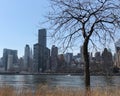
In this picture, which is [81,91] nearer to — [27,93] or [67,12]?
[27,93]

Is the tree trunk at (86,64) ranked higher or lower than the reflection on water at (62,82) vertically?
higher

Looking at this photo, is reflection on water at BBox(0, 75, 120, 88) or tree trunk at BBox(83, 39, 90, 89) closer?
tree trunk at BBox(83, 39, 90, 89)

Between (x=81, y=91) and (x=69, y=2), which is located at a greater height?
(x=69, y=2)

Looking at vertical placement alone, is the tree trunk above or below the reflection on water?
above

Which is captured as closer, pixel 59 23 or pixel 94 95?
pixel 94 95

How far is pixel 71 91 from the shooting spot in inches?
498

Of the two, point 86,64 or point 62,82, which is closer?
point 86,64

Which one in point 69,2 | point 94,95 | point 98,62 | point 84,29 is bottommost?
point 94,95

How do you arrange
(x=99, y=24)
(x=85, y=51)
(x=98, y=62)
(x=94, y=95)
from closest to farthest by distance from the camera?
(x=94, y=95)
(x=85, y=51)
(x=99, y=24)
(x=98, y=62)

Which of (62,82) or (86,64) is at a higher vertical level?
(86,64)

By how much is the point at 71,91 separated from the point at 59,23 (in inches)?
170

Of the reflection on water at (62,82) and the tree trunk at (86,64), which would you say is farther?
the reflection on water at (62,82)

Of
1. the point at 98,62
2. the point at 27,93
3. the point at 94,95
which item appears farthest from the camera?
the point at 98,62

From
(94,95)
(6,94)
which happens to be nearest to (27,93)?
(6,94)
